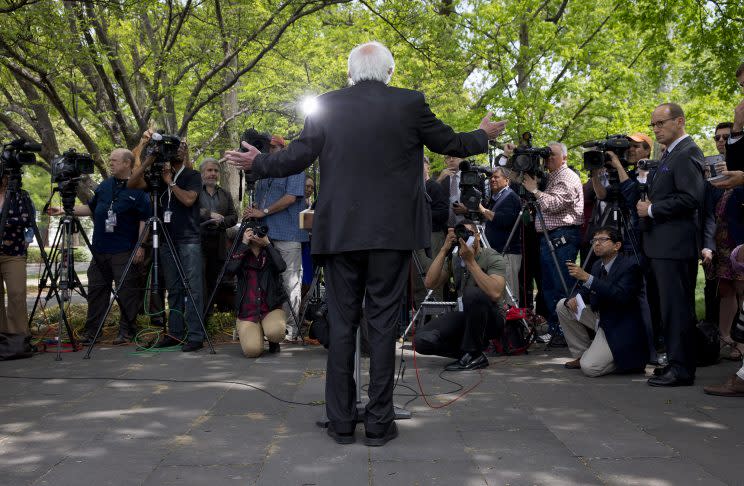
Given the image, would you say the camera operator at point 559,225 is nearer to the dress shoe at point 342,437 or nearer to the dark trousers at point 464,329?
the dark trousers at point 464,329

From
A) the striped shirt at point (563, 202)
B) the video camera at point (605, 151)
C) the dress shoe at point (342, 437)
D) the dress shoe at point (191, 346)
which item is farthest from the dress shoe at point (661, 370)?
the dress shoe at point (191, 346)

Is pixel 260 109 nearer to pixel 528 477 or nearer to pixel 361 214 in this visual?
pixel 361 214

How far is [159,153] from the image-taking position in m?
6.84

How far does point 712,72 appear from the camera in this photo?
11125 millimetres

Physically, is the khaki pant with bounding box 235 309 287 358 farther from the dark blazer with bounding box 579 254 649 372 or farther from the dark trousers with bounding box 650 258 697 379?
the dark trousers with bounding box 650 258 697 379

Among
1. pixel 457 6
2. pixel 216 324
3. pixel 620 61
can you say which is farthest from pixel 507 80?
pixel 216 324

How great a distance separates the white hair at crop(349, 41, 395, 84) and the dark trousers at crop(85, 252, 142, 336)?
4.62 meters

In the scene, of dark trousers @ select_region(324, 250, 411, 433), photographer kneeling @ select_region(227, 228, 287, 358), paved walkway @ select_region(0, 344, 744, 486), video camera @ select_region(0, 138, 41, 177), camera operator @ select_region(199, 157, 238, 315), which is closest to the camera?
paved walkway @ select_region(0, 344, 744, 486)

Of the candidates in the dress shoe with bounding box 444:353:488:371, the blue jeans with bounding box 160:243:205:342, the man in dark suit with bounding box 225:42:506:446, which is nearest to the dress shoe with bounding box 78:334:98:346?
the blue jeans with bounding box 160:243:205:342

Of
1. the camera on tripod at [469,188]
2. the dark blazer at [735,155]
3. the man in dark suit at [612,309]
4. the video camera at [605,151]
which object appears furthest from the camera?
the camera on tripod at [469,188]

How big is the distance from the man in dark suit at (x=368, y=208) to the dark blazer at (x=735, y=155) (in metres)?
2.08

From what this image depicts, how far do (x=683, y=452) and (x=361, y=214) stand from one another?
2.11 metres

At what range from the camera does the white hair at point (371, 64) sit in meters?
4.08

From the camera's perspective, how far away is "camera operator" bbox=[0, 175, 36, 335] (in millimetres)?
6859
